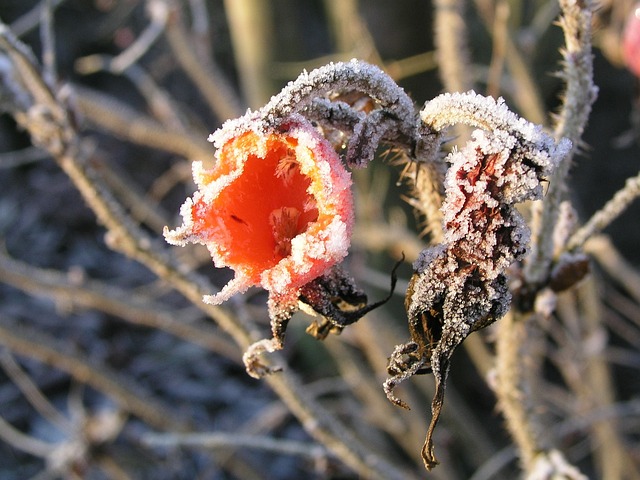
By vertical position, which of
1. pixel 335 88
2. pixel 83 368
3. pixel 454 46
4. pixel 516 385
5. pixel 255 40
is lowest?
pixel 516 385

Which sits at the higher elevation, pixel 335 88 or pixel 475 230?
pixel 335 88

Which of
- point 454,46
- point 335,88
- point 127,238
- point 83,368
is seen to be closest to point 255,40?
point 454,46

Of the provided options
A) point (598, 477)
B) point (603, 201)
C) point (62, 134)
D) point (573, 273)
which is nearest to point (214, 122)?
point (603, 201)

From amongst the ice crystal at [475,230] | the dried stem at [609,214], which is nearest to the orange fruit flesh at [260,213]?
the ice crystal at [475,230]

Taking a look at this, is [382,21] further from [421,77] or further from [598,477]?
[598,477]

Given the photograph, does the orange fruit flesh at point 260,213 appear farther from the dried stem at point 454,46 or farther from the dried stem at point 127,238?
the dried stem at point 454,46

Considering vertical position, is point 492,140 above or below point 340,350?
below

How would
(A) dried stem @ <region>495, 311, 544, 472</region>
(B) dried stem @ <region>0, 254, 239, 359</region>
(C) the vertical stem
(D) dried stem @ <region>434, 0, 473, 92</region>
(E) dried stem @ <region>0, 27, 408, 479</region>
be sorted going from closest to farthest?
1. (A) dried stem @ <region>495, 311, 544, 472</region>
2. (E) dried stem @ <region>0, 27, 408, 479</region>
3. (D) dried stem @ <region>434, 0, 473, 92</region>
4. (B) dried stem @ <region>0, 254, 239, 359</region>
5. (C) the vertical stem

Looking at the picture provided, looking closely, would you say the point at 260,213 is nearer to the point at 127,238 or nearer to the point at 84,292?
the point at 127,238

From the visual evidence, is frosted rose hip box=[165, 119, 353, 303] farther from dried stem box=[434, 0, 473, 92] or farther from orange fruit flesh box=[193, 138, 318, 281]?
dried stem box=[434, 0, 473, 92]

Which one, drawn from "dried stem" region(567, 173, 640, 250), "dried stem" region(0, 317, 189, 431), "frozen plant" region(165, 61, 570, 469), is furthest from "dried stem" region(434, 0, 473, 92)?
"dried stem" region(0, 317, 189, 431)

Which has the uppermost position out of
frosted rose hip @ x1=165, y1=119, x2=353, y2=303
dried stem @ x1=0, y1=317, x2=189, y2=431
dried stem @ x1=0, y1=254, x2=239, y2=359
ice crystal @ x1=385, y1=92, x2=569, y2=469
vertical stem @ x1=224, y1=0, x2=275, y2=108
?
vertical stem @ x1=224, y1=0, x2=275, y2=108
